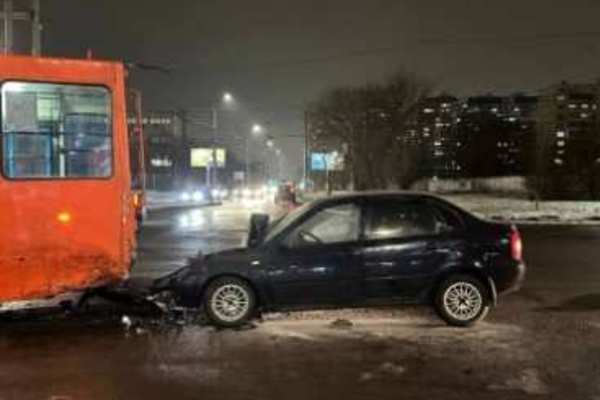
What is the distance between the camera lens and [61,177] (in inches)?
→ 447

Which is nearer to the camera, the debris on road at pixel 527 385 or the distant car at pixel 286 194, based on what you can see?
the debris on road at pixel 527 385

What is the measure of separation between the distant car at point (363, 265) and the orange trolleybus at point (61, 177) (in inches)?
42.2

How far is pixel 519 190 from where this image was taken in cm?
7981

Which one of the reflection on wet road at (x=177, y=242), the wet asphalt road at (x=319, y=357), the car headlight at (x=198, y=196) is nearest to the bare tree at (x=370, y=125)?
the car headlight at (x=198, y=196)

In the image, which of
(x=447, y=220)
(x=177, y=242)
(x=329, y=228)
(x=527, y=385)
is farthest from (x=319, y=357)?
(x=177, y=242)

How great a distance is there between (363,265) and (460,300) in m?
1.22

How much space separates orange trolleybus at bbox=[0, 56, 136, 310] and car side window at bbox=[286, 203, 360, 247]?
209cm

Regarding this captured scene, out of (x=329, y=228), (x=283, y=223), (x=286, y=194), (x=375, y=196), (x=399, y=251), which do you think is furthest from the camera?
(x=286, y=194)

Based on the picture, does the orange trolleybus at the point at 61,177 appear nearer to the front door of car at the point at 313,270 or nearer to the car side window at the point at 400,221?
the front door of car at the point at 313,270

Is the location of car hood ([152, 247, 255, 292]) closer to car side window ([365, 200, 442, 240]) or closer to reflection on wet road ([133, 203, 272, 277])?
car side window ([365, 200, 442, 240])

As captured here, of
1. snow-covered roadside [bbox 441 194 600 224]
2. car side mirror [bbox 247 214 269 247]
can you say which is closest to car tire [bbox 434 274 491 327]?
car side mirror [bbox 247 214 269 247]

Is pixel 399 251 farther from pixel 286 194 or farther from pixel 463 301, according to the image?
pixel 286 194

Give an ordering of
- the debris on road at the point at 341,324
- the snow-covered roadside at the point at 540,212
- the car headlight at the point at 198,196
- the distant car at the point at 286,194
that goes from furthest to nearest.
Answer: the car headlight at the point at 198,196 → the distant car at the point at 286,194 → the snow-covered roadside at the point at 540,212 → the debris on road at the point at 341,324

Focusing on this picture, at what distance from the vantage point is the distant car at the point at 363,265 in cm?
1147
